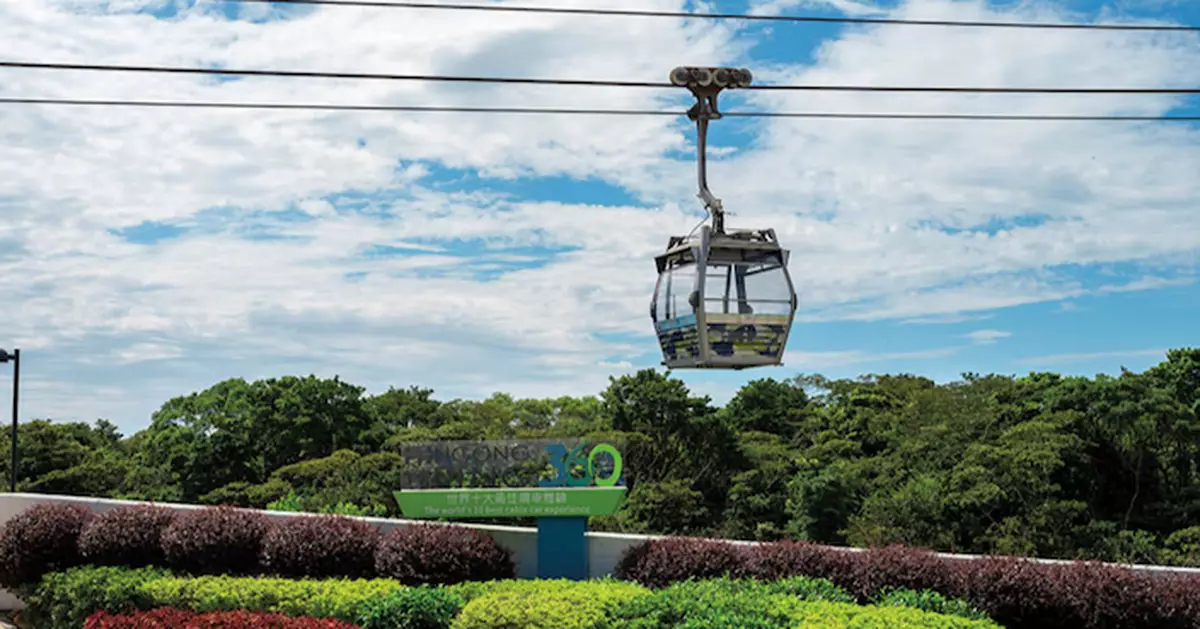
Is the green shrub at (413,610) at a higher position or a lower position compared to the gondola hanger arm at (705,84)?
lower

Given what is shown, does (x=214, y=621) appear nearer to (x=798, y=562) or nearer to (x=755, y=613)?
(x=755, y=613)

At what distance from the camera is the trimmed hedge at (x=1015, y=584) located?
1119 cm

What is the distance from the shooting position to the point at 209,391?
39.0 m

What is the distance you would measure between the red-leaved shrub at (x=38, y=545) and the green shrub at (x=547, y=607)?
803 centimetres

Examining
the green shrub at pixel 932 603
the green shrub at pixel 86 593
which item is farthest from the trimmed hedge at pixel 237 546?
the green shrub at pixel 932 603

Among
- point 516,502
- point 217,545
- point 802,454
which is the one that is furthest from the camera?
point 802,454

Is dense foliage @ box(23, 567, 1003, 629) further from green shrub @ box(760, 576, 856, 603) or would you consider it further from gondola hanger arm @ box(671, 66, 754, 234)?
gondola hanger arm @ box(671, 66, 754, 234)

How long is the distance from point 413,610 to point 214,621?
1.97 metres

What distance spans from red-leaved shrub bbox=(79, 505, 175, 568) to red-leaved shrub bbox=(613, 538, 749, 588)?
22.6 feet

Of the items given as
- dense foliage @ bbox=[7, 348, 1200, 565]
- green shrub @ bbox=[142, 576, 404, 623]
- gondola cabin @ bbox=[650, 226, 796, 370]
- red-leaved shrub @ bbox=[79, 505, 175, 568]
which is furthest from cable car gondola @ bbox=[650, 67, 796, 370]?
dense foliage @ bbox=[7, 348, 1200, 565]

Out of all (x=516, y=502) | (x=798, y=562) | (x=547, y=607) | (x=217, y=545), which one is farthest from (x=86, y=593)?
(x=798, y=562)

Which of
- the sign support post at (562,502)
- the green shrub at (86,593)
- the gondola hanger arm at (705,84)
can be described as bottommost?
the green shrub at (86,593)

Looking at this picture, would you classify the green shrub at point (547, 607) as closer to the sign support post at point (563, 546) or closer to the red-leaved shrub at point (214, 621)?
the red-leaved shrub at point (214, 621)

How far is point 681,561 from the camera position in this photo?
516 inches
